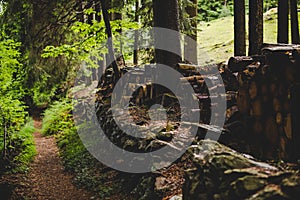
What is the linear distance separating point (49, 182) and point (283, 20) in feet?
24.9

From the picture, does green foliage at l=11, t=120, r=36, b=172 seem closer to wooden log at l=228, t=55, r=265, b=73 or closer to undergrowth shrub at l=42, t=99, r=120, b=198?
undergrowth shrub at l=42, t=99, r=120, b=198

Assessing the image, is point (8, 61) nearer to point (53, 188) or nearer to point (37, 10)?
point (37, 10)

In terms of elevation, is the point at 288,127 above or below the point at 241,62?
below

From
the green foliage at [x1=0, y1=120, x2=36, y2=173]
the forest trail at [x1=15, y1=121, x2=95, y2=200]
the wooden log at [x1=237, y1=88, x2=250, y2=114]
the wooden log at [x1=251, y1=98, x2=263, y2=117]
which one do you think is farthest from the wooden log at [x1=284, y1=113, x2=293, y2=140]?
the green foliage at [x1=0, y1=120, x2=36, y2=173]

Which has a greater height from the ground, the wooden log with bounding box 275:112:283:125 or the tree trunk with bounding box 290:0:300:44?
the tree trunk with bounding box 290:0:300:44

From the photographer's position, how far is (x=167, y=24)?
8734 mm

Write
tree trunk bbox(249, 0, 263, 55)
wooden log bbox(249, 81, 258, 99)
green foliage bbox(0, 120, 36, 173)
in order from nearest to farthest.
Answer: wooden log bbox(249, 81, 258, 99)
tree trunk bbox(249, 0, 263, 55)
green foliage bbox(0, 120, 36, 173)

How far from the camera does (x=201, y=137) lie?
6469 millimetres

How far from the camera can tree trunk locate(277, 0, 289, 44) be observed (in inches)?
356

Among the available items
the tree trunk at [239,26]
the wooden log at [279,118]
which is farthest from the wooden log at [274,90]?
the tree trunk at [239,26]

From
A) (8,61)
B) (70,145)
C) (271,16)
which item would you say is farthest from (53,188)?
(271,16)

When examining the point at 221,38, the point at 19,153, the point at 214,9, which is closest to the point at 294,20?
the point at 19,153

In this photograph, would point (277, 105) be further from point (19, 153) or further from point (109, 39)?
point (19, 153)

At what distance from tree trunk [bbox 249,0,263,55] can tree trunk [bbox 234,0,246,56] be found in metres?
0.75
